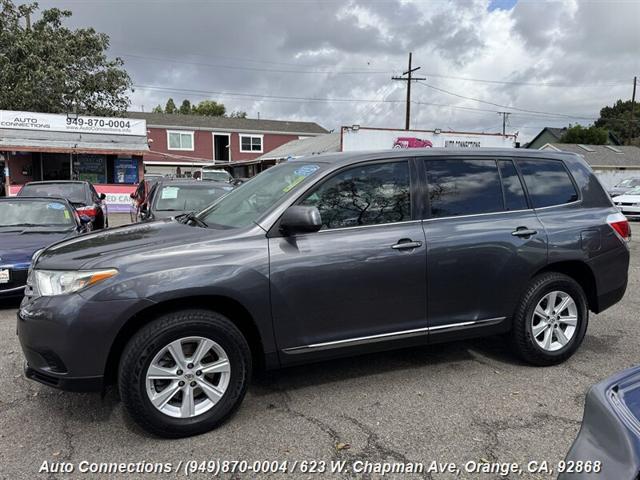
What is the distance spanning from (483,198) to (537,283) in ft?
2.75

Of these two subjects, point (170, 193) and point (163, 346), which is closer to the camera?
point (163, 346)

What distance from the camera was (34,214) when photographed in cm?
757

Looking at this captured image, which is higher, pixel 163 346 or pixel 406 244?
pixel 406 244

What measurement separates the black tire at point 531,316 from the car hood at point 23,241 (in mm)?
5517

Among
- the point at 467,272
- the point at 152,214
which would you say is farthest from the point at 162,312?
the point at 152,214

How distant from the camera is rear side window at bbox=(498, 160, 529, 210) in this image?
4.16 m

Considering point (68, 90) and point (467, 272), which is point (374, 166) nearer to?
point (467, 272)

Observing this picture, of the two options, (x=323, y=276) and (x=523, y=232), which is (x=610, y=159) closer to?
(x=523, y=232)

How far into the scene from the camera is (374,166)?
3.79 metres

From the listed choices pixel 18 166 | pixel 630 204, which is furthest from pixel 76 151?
pixel 630 204

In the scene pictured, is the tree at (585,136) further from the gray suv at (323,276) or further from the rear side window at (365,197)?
the rear side window at (365,197)

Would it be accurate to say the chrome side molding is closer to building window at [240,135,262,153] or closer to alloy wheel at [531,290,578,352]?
alloy wheel at [531,290,578,352]

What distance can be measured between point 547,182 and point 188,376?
3398 millimetres

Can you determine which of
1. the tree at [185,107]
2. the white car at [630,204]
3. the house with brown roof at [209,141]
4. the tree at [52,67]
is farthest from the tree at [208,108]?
the white car at [630,204]
